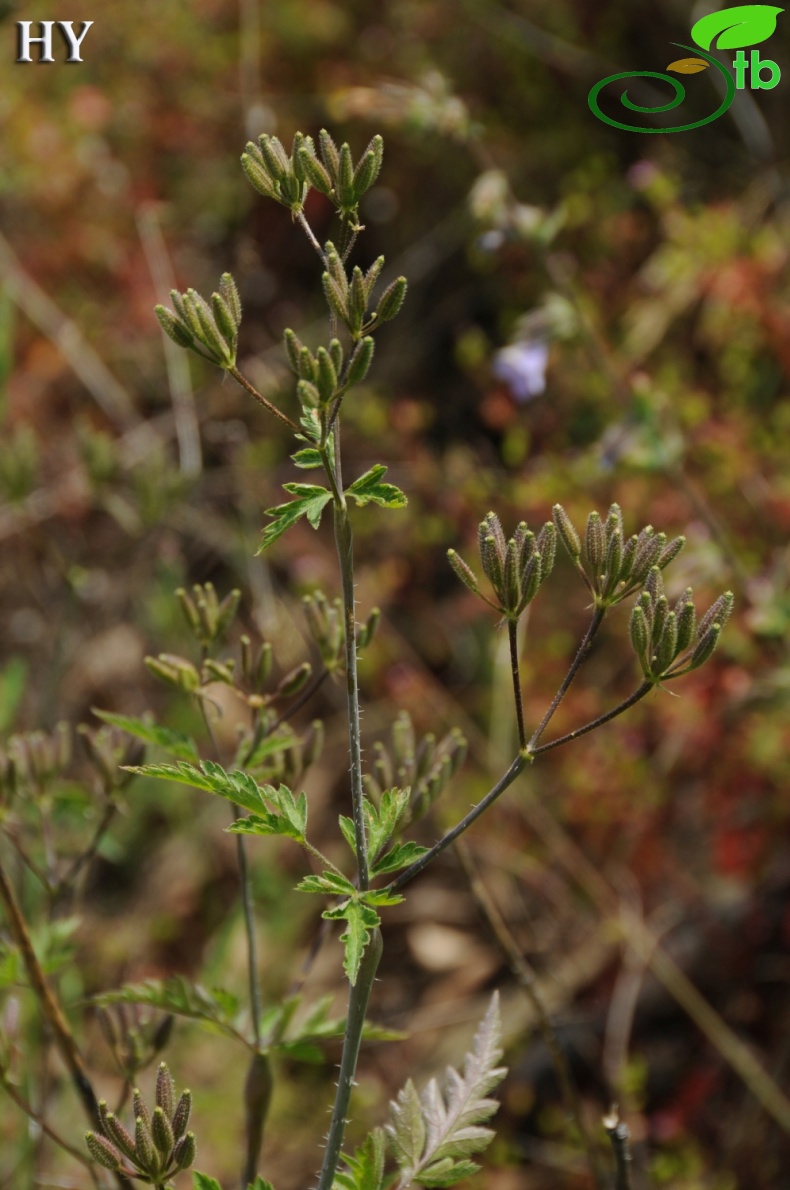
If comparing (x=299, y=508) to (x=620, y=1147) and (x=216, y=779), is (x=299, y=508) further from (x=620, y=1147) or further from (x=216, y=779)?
(x=620, y=1147)

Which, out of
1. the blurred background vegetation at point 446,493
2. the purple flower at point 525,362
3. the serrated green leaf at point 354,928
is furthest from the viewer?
the purple flower at point 525,362

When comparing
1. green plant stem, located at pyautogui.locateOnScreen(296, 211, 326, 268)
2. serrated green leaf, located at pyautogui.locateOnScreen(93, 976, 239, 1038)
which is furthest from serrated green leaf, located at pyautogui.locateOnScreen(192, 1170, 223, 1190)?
green plant stem, located at pyautogui.locateOnScreen(296, 211, 326, 268)

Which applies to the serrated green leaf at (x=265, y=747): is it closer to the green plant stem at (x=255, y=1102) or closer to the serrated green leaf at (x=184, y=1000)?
the serrated green leaf at (x=184, y=1000)

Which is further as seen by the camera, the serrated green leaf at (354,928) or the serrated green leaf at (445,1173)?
the serrated green leaf at (445,1173)

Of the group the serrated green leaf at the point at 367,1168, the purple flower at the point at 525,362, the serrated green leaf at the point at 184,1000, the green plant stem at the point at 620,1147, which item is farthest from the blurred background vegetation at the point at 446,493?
→ the green plant stem at the point at 620,1147

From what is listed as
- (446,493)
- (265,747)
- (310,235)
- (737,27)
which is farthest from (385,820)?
(737,27)

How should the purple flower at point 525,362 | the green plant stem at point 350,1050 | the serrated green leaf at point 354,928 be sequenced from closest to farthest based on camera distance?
the serrated green leaf at point 354,928, the green plant stem at point 350,1050, the purple flower at point 525,362

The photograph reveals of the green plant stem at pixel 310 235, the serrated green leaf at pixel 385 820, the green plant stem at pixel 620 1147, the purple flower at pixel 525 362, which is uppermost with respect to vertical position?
the purple flower at pixel 525 362
